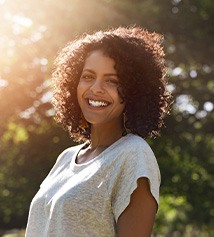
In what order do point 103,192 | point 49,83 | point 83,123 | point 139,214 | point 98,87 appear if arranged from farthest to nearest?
point 49,83 → point 83,123 → point 98,87 → point 103,192 → point 139,214

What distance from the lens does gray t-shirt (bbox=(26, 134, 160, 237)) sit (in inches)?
114

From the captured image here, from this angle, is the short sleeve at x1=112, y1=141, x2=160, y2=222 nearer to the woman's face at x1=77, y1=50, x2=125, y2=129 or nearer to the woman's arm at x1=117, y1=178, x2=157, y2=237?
the woman's arm at x1=117, y1=178, x2=157, y2=237

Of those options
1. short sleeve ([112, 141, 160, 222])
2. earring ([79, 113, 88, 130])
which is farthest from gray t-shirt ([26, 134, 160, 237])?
earring ([79, 113, 88, 130])

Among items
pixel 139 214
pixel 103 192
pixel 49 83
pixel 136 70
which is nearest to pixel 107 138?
pixel 136 70

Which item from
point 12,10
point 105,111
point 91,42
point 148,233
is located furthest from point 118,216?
point 12,10

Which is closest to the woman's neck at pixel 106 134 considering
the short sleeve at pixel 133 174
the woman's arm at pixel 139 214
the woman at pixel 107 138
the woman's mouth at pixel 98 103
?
the woman at pixel 107 138

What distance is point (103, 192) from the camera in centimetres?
295

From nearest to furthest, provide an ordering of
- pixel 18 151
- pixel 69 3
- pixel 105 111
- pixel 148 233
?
1. pixel 148 233
2. pixel 105 111
3. pixel 69 3
4. pixel 18 151

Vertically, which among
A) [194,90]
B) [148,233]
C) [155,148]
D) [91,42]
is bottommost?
[155,148]

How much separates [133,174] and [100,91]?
474mm

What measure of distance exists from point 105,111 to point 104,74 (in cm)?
16

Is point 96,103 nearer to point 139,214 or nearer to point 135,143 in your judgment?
point 135,143

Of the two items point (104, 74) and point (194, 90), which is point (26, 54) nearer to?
point (194, 90)

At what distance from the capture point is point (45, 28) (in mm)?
17594
